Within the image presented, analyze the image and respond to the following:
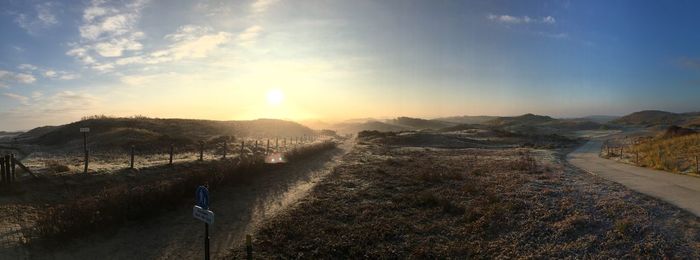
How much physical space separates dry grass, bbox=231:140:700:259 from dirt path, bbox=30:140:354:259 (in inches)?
36.1

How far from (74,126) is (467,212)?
5451 cm

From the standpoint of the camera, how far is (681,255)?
1127 centimetres

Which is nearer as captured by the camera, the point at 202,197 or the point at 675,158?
the point at 202,197

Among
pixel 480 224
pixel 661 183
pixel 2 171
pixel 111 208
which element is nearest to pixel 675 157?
pixel 661 183

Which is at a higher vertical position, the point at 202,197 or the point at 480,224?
the point at 202,197

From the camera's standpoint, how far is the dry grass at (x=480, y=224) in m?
12.1

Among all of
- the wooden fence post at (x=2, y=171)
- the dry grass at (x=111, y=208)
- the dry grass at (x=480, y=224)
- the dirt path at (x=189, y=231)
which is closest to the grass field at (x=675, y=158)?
the dry grass at (x=480, y=224)

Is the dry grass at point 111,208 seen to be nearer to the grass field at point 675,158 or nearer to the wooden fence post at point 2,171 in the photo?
the wooden fence post at point 2,171

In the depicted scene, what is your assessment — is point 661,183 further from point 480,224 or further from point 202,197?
point 202,197

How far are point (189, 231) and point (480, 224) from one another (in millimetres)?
9888

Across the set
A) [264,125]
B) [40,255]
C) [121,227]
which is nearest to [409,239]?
[121,227]

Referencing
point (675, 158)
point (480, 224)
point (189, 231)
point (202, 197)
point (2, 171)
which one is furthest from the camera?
point (675, 158)

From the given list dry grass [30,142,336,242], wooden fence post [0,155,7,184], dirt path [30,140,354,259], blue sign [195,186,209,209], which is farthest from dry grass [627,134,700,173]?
wooden fence post [0,155,7,184]

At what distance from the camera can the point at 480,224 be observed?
14.4m
